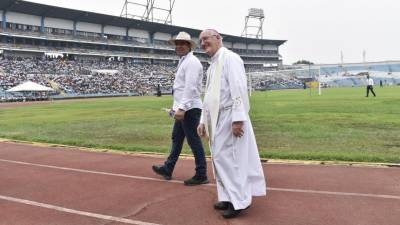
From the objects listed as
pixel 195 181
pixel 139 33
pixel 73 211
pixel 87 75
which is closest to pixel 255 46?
pixel 139 33

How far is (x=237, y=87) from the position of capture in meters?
5.10

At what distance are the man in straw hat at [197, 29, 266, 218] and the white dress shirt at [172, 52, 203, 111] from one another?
39.8 inches

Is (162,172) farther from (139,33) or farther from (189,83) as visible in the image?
(139,33)

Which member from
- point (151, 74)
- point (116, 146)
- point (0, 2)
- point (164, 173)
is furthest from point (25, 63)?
point (164, 173)

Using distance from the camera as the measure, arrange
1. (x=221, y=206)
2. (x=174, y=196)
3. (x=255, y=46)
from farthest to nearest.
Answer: (x=255, y=46) → (x=174, y=196) → (x=221, y=206)

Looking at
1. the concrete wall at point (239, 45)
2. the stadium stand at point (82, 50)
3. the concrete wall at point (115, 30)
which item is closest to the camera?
the stadium stand at point (82, 50)

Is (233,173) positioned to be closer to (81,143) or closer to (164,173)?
(164,173)

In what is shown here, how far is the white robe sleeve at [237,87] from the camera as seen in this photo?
505 centimetres

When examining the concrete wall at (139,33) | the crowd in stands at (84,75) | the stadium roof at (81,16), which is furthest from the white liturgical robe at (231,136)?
the concrete wall at (139,33)

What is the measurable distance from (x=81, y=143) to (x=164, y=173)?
518 centimetres

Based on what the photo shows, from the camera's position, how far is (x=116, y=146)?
432 inches

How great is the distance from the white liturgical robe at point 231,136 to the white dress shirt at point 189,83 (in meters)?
1.05

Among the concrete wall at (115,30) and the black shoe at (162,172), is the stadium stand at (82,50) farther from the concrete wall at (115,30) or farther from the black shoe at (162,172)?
the black shoe at (162,172)

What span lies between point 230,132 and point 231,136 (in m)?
0.05
